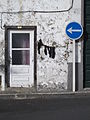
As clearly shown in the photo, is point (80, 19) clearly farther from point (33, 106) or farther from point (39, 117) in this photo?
point (39, 117)

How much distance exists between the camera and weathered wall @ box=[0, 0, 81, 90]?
43.8 ft

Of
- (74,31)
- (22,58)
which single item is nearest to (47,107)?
(74,31)

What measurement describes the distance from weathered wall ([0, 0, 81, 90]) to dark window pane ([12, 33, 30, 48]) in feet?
1.54

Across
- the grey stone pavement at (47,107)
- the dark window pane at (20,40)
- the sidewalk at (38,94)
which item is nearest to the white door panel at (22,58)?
the dark window pane at (20,40)

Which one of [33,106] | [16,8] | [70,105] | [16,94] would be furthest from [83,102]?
[16,8]

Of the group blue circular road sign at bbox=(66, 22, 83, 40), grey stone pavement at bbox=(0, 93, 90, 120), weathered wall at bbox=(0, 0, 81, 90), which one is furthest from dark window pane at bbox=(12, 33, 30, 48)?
grey stone pavement at bbox=(0, 93, 90, 120)

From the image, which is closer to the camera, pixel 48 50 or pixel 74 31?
pixel 74 31

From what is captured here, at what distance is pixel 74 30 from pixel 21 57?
7.09 feet

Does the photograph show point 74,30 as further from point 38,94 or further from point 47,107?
point 47,107

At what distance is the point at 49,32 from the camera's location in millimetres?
13375

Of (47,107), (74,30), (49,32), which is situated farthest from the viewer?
(49,32)

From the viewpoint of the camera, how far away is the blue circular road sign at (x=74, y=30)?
13.0m

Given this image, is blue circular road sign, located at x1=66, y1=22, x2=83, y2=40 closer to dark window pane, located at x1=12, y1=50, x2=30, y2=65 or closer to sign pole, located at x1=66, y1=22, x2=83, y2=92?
sign pole, located at x1=66, y1=22, x2=83, y2=92

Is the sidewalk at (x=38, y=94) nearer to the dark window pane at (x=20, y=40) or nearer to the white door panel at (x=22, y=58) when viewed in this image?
the white door panel at (x=22, y=58)
